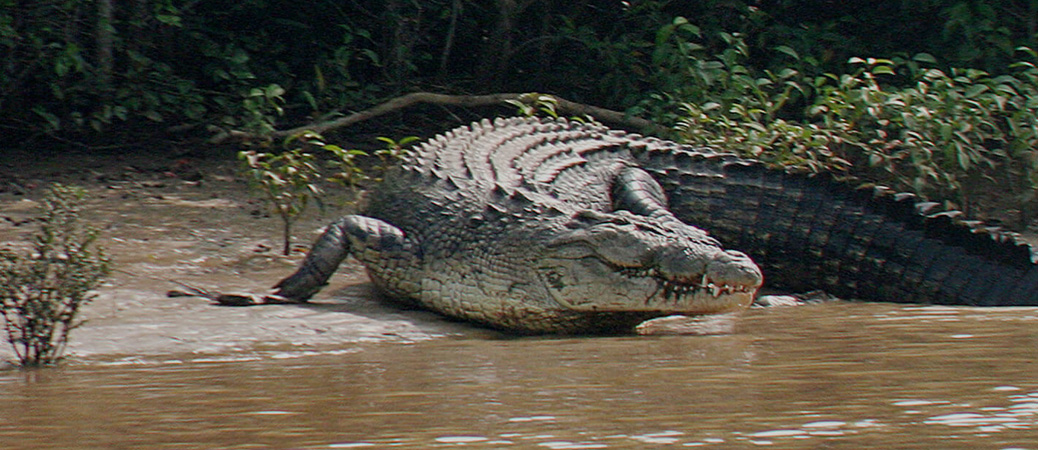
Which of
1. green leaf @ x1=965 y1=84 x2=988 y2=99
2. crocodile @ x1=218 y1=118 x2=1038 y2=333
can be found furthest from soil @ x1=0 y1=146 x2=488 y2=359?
green leaf @ x1=965 y1=84 x2=988 y2=99

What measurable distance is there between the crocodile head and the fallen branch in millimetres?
3466

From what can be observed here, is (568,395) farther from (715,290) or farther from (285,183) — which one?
(285,183)

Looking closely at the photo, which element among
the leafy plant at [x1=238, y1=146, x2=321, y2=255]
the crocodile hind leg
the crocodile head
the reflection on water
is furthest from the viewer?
the leafy plant at [x1=238, y1=146, x2=321, y2=255]

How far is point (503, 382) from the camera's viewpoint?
3.69 meters

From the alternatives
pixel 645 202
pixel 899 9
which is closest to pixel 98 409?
pixel 645 202

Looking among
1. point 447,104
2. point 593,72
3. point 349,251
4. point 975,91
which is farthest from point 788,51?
point 349,251

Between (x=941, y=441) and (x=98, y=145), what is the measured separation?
23.3 feet

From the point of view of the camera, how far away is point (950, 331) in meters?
4.64

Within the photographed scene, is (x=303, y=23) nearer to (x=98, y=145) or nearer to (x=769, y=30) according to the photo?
(x=98, y=145)

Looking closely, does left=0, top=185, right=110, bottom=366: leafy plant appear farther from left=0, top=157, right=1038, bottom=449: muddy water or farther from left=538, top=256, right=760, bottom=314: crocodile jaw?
left=538, top=256, right=760, bottom=314: crocodile jaw

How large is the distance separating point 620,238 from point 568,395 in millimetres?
1511

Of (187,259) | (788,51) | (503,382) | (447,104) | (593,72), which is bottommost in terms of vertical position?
(187,259)

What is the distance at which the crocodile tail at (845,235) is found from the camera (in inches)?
231

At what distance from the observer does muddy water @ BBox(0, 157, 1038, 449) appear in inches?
115
